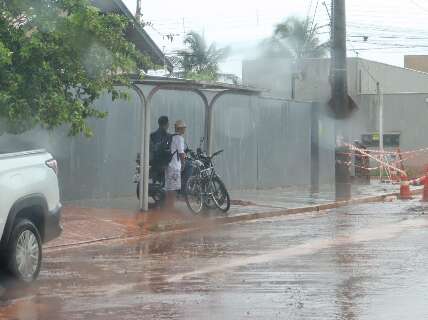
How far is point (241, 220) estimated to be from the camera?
16.7m

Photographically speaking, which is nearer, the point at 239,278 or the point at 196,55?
the point at 239,278

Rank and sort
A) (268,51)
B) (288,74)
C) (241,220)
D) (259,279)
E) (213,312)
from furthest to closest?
(288,74) < (268,51) < (241,220) < (259,279) < (213,312)

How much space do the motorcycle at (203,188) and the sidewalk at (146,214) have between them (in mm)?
248

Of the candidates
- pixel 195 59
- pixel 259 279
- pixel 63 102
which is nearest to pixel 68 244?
pixel 63 102

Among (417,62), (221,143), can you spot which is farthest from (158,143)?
(417,62)

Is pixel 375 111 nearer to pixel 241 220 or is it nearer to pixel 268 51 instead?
pixel 268 51

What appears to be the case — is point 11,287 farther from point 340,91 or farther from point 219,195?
point 340,91

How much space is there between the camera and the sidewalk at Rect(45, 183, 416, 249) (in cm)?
1385

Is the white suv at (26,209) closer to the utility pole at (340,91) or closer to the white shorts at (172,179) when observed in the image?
the white shorts at (172,179)

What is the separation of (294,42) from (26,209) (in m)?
31.5

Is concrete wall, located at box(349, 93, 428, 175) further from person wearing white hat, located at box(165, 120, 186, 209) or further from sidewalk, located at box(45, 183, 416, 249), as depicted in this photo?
person wearing white hat, located at box(165, 120, 186, 209)

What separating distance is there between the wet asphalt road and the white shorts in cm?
192

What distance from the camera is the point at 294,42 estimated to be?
131 ft

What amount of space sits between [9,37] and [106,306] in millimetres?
4298
